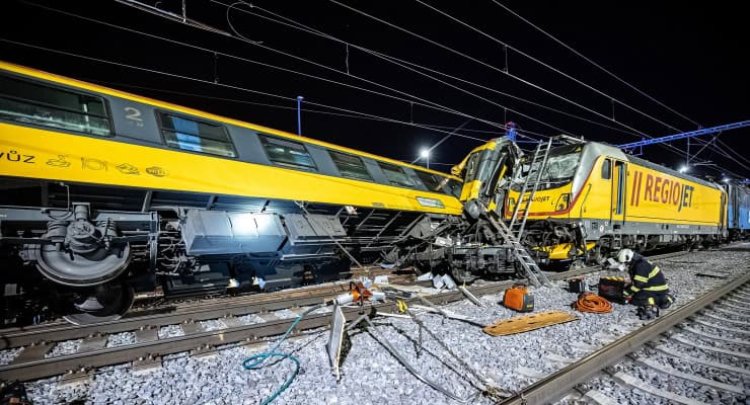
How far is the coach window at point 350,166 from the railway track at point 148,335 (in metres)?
2.80

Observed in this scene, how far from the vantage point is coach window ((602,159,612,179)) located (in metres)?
9.32

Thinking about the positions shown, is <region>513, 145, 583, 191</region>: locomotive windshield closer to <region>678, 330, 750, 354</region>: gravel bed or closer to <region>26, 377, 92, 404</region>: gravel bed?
<region>678, 330, 750, 354</region>: gravel bed

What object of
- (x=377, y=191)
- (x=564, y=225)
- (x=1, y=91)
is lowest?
(x=564, y=225)

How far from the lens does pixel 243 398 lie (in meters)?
2.81

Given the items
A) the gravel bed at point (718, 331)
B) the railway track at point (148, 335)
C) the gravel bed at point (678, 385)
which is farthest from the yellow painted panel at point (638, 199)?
the gravel bed at point (678, 385)

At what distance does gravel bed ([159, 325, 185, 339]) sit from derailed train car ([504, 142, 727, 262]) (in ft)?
26.7

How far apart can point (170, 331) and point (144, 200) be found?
5.95ft

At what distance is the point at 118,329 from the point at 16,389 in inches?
65.8

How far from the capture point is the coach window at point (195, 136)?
5289 millimetres

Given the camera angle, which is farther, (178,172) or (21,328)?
(178,172)

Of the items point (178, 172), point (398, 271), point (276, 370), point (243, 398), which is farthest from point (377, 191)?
point (243, 398)

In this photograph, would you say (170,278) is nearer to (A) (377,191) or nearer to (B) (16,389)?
(B) (16,389)

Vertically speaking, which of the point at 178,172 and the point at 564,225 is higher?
the point at 178,172

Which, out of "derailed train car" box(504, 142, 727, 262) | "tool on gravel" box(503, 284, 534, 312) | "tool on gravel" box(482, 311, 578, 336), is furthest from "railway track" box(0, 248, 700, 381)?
"derailed train car" box(504, 142, 727, 262)
